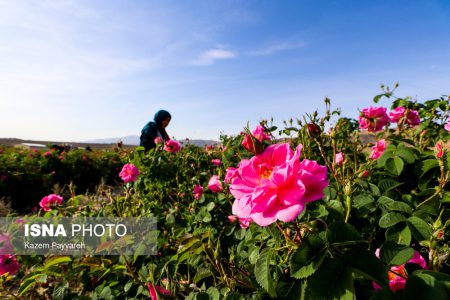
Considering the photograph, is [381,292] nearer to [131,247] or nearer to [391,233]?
[391,233]

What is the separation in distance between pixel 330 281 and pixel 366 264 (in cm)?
9

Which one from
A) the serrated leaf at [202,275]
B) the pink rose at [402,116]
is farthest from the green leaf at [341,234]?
the pink rose at [402,116]

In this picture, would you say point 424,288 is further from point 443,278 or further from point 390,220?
point 390,220

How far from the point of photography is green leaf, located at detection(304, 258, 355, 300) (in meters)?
0.63

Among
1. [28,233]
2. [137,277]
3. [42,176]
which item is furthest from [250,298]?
[42,176]

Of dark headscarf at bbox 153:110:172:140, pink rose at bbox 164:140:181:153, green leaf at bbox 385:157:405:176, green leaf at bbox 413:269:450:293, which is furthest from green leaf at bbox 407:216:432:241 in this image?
dark headscarf at bbox 153:110:172:140

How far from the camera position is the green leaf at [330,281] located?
0.63 metres

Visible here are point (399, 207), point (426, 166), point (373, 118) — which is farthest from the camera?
point (373, 118)

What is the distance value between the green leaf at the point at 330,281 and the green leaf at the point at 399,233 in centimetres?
43

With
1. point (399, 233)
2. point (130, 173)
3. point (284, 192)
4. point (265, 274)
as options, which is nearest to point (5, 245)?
point (130, 173)

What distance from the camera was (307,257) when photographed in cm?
68

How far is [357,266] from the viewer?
2.11 feet

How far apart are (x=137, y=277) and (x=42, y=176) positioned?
6287 mm

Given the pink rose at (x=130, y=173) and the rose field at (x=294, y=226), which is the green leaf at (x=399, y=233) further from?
the pink rose at (x=130, y=173)
